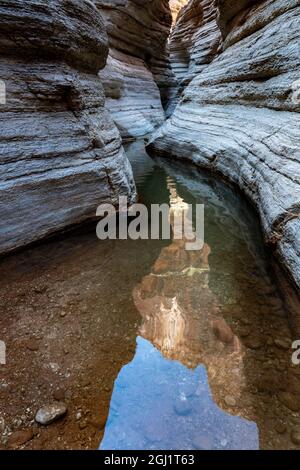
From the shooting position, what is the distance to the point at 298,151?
3.71 meters

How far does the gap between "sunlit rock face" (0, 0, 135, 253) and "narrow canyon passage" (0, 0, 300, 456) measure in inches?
0.8

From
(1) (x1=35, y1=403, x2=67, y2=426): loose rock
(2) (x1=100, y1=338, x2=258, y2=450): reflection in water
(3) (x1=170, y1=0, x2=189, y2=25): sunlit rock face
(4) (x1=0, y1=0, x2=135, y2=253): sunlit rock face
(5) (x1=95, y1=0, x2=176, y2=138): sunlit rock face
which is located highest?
(3) (x1=170, y1=0, x2=189, y2=25): sunlit rock face

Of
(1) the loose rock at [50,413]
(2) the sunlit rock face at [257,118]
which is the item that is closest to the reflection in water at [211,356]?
(1) the loose rock at [50,413]

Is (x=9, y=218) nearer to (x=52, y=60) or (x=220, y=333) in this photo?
(x=52, y=60)

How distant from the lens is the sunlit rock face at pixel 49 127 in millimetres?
3568

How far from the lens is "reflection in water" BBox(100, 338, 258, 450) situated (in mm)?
1823

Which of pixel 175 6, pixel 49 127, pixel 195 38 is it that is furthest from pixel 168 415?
pixel 175 6

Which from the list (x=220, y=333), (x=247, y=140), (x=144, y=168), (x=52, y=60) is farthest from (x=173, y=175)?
(x=220, y=333)

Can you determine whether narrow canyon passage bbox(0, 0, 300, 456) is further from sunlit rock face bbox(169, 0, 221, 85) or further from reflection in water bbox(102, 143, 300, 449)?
sunlit rock face bbox(169, 0, 221, 85)

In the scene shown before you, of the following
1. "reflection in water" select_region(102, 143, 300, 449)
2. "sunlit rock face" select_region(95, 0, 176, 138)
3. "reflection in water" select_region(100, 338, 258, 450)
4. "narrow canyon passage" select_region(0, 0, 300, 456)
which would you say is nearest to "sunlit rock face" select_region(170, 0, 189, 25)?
"sunlit rock face" select_region(95, 0, 176, 138)

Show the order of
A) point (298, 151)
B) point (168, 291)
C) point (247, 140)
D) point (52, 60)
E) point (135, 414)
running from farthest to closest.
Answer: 1. point (247, 140)
2. point (52, 60)
3. point (298, 151)
4. point (168, 291)
5. point (135, 414)

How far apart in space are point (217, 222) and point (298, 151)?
1.86 metres

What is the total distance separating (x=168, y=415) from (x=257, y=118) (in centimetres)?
565
